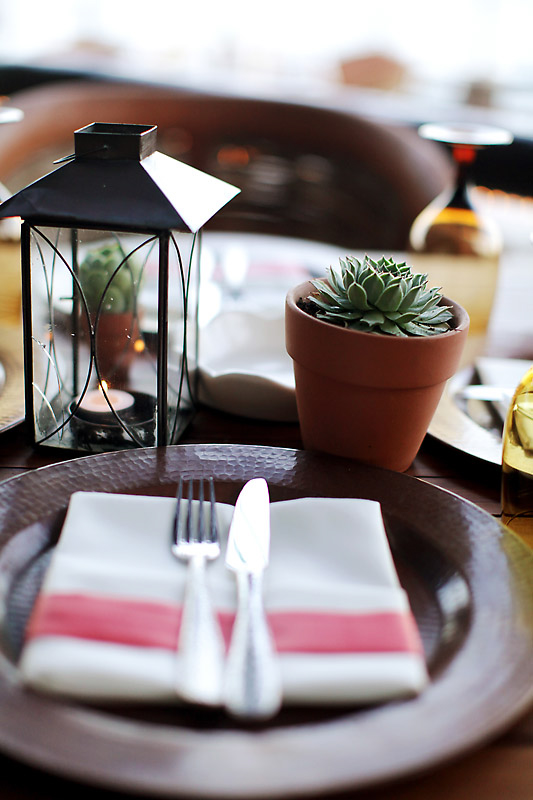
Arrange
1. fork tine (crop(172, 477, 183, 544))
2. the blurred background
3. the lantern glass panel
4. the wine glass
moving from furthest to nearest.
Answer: the blurred background → the wine glass → the lantern glass panel → fork tine (crop(172, 477, 183, 544))

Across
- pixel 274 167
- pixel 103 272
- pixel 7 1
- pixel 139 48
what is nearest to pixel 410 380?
pixel 103 272

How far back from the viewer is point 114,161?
521 mm

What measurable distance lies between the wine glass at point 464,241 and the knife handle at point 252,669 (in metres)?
0.62

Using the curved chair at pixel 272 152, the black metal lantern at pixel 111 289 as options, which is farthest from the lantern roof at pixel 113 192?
the curved chair at pixel 272 152

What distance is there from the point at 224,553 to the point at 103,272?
0.29 metres

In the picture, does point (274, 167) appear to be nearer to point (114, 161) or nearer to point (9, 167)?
point (9, 167)

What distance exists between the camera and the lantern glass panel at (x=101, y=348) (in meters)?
0.56

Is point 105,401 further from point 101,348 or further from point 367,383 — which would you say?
point 367,383

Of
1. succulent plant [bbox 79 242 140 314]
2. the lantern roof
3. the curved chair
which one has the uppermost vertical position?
the lantern roof

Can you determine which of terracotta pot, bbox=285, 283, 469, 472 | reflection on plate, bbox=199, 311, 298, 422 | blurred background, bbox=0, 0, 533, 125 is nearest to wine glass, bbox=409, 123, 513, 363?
reflection on plate, bbox=199, 311, 298, 422

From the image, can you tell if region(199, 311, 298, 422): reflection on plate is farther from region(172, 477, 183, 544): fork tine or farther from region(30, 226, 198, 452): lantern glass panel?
region(172, 477, 183, 544): fork tine

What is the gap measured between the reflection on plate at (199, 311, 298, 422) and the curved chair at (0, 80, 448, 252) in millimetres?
981

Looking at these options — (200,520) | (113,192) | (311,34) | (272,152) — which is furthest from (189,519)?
(311,34)

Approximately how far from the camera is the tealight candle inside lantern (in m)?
0.58
